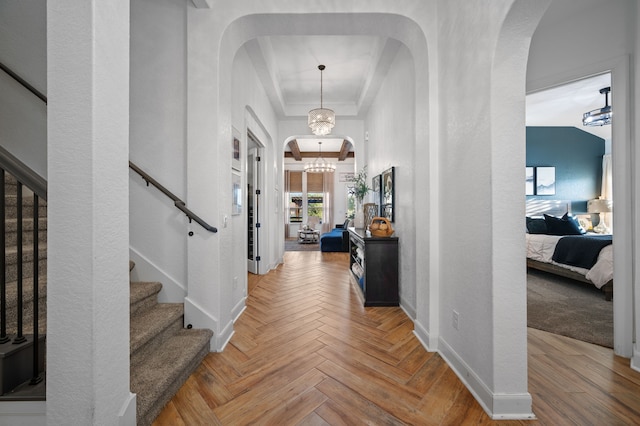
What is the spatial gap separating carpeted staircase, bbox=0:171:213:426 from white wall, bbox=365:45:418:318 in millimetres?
2117

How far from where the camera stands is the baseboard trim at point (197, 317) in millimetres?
2309

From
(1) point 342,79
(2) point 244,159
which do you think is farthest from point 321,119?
(2) point 244,159

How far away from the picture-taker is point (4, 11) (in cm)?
229

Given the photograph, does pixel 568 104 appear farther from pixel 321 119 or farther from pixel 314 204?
pixel 314 204

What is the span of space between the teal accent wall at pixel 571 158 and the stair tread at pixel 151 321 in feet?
26.5

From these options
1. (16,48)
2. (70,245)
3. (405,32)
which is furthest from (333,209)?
(70,245)

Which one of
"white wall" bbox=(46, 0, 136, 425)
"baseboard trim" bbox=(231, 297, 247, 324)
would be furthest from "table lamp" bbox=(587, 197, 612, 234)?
"white wall" bbox=(46, 0, 136, 425)

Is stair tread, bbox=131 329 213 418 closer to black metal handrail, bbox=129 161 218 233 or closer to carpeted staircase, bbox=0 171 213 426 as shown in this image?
carpeted staircase, bbox=0 171 213 426

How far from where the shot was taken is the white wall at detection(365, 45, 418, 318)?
2.96 metres

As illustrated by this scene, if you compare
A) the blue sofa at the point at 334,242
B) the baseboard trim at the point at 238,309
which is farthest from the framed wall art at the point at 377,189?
the blue sofa at the point at 334,242

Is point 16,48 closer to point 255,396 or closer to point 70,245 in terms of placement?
point 70,245

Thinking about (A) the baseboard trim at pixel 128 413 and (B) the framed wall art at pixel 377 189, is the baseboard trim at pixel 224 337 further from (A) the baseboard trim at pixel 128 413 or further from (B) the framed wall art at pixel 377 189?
(B) the framed wall art at pixel 377 189

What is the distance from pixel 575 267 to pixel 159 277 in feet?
17.4

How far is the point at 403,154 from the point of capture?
132 inches
